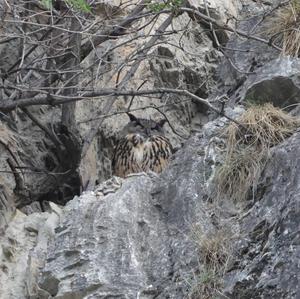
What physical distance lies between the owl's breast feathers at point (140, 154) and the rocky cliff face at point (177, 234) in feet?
2.77

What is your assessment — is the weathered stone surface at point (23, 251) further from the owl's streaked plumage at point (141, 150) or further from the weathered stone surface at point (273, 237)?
the weathered stone surface at point (273, 237)

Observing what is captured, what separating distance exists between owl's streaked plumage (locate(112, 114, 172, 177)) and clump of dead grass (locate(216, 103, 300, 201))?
4.39ft

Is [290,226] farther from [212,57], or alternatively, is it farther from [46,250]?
[212,57]

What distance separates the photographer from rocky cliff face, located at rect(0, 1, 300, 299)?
17.2ft

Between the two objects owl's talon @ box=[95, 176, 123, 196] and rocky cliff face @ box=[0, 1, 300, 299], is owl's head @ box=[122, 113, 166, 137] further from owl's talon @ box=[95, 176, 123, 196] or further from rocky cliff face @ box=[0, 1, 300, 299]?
owl's talon @ box=[95, 176, 123, 196]

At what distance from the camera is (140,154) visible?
7.64 metres

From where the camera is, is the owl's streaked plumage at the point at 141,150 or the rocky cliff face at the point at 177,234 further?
the owl's streaked plumage at the point at 141,150

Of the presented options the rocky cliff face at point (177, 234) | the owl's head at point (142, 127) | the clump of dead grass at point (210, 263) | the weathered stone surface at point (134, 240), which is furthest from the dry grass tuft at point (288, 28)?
the clump of dead grass at point (210, 263)

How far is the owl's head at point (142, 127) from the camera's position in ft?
25.3

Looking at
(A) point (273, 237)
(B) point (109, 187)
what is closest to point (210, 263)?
(A) point (273, 237)

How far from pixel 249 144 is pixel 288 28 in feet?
4.73

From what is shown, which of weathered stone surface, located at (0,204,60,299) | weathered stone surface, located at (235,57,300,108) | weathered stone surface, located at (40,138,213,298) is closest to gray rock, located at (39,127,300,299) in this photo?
weathered stone surface, located at (40,138,213,298)

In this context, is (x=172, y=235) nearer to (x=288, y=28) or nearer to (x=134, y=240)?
(x=134, y=240)

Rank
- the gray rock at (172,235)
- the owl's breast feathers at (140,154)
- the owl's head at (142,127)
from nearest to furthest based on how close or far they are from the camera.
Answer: the gray rock at (172,235) < the owl's breast feathers at (140,154) < the owl's head at (142,127)
